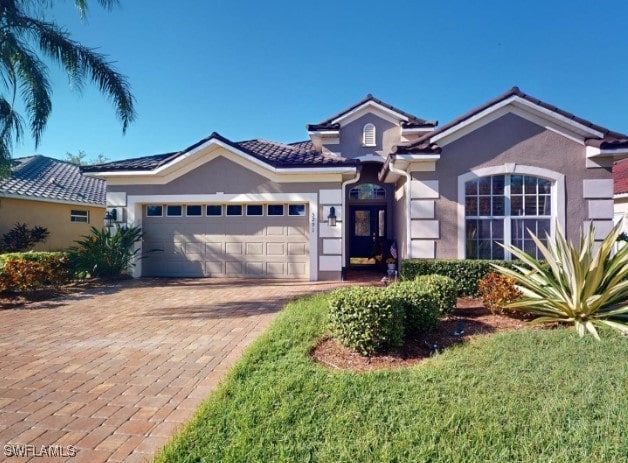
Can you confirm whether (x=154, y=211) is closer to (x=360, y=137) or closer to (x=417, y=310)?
(x=360, y=137)

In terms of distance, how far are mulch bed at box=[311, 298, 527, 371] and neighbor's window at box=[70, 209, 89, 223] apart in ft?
56.2

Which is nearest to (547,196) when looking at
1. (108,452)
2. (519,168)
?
(519,168)

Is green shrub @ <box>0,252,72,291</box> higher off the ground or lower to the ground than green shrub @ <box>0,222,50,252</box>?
lower

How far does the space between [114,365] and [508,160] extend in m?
9.56

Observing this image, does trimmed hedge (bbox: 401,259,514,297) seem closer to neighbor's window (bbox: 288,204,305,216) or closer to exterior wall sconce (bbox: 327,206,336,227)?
exterior wall sconce (bbox: 327,206,336,227)

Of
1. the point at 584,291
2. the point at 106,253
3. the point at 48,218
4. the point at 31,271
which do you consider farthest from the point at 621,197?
the point at 48,218

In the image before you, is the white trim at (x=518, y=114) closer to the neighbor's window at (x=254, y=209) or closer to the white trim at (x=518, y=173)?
the white trim at (x=518, y=173)

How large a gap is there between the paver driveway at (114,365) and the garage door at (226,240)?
295 cm

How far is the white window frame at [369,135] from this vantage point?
13.7 meters

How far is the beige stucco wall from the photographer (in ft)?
46.1

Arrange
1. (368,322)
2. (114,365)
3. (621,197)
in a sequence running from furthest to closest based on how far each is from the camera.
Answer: (621,197), (114,365), (368,322)

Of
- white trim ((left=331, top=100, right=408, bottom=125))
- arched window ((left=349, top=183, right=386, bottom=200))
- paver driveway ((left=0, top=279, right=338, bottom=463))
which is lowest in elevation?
paver driveway ((left=0, top=279, right=338, bottom=463))

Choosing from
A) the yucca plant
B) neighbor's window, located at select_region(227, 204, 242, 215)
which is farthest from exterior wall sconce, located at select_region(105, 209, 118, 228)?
the yucca plant

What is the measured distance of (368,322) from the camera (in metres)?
4.24
